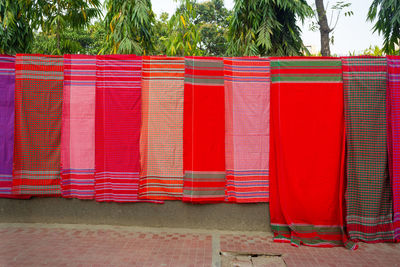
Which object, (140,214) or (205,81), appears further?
(140,214)

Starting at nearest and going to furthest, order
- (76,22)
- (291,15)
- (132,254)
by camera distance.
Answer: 1. (132,254)
2. (291,15)
3. (76,22)

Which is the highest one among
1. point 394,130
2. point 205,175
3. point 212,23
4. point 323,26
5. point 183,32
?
point 212,23

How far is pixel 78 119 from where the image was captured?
405cm

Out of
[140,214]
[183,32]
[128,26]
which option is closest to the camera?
[140,214]

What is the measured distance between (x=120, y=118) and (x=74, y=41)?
596 centimetres

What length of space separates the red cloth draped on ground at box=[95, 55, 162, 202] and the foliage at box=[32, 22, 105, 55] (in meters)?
4.74

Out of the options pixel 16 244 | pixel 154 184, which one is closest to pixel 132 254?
pixel 154 184

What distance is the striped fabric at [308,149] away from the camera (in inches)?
149

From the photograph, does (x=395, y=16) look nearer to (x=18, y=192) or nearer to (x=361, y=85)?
(x=361, y=85)

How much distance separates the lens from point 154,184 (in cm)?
405

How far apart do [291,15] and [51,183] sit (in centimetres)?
567

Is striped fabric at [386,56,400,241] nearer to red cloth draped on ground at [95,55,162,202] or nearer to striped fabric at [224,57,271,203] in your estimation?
striped fabric at [224,57,271,203]

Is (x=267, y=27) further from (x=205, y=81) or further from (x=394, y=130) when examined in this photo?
(x=394, y=130)

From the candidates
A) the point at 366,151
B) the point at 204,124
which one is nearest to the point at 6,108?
the point at 204,124
